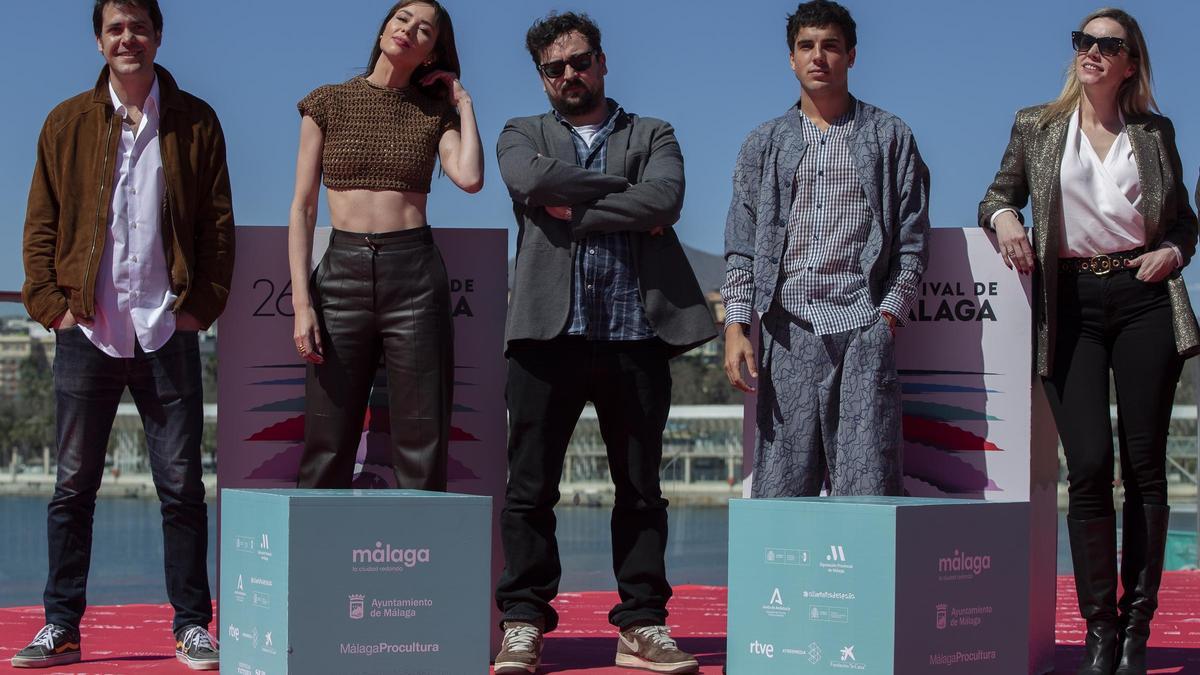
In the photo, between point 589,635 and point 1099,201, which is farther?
point 589,635

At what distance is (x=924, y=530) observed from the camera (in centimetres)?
310

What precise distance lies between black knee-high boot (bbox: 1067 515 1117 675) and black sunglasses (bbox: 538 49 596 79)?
166cm

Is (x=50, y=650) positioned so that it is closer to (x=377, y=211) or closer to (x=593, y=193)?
(x=377, y=211)

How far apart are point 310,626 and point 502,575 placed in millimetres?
1046

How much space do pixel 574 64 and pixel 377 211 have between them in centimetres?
62

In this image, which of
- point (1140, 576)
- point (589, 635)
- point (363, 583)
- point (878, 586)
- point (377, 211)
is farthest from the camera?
point (589, 635)

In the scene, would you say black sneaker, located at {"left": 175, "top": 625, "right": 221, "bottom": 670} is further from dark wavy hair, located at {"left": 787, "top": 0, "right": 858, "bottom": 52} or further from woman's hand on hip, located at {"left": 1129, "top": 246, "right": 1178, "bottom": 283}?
woman's hand on hip, located at {"left": 1129, "top": 246, "right": 1178, "bottom": 283}

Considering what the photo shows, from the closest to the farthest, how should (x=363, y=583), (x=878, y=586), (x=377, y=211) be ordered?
(x=878, y=586)
(x=363, y=583)
(x=377, y=211)

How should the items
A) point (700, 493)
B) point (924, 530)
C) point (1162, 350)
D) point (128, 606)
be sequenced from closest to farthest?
1. point (924, 530)
2. point (1162, 350)
3. point (128, 606)
4. point (700, 493)

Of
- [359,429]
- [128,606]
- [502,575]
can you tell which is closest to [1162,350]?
[502,575]

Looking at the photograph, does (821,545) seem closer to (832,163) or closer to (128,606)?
(832,163)

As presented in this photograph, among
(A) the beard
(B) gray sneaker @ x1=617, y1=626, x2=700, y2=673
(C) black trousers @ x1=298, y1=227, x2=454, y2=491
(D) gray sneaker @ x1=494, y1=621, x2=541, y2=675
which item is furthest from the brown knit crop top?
(B) gray sneaker @ x1=617, y1=626, x2=700, y2=673

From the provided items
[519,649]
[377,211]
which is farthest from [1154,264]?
[377,211]

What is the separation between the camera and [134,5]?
412 centimetres
